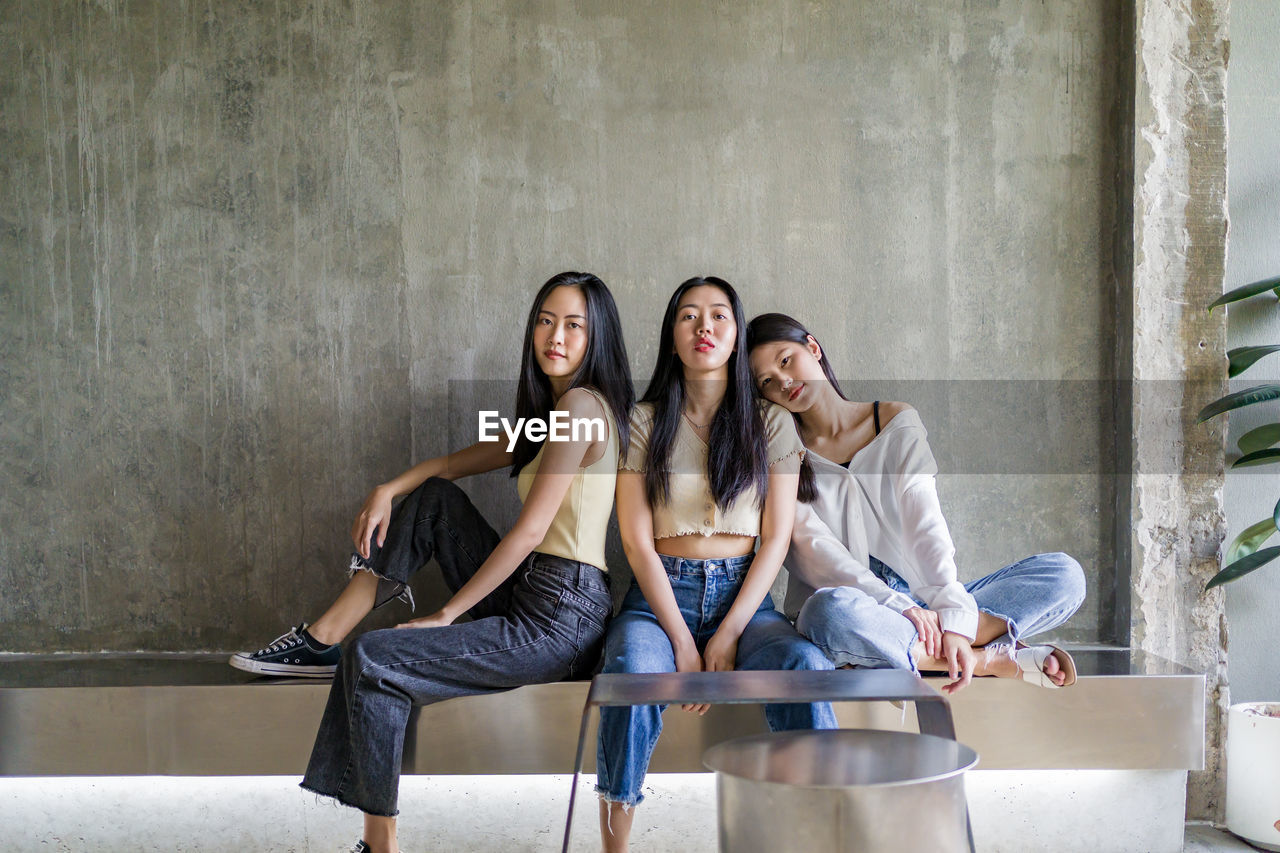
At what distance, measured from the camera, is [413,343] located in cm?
269

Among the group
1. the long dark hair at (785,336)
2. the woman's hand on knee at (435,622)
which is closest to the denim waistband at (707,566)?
the long dark hair at (785,336)

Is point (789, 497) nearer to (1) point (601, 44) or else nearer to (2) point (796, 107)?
(2) point (796, 107)

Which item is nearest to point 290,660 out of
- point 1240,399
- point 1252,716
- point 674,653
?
point 674,653

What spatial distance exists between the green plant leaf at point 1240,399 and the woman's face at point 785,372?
43.1 inches

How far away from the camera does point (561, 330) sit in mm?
2248

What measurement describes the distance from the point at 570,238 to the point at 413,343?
1.81 ft

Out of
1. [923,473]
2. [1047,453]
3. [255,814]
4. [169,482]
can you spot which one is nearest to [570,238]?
[923,473]

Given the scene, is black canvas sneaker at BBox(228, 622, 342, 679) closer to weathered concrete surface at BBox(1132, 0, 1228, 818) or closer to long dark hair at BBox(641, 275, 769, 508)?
long dark hair at BBox(641, 275, 769, 508)

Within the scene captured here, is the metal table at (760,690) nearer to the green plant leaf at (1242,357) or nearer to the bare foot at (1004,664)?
the bare foot at (1004,664)

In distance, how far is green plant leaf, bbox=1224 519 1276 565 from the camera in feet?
8.09

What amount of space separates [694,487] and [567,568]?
35 centimetres

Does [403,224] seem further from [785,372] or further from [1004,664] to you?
[1004,664]

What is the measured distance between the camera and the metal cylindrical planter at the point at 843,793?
99 centimetres

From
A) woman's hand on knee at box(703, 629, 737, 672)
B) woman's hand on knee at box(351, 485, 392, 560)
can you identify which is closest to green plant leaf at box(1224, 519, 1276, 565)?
woman's hand on knee at box(703, 629, 737, 672)
